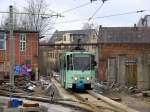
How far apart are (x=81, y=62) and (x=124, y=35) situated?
147 feet

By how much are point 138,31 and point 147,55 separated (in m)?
48.1

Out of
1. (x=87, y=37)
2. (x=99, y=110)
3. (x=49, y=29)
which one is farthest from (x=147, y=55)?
(x=87, y=37)

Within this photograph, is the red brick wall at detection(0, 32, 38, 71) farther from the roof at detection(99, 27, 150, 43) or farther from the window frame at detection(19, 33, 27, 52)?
the roof at detection(99, 27, 150, 43)

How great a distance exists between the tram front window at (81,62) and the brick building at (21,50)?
75.8 ft

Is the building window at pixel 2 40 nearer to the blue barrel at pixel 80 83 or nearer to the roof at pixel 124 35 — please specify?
the roof at pixel 124 35

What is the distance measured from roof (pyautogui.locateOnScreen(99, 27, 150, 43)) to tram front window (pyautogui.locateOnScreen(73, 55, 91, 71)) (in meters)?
42.0

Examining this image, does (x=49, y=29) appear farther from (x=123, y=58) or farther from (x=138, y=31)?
(x=123, y=58)

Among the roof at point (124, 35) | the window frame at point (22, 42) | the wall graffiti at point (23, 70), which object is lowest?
the wall graffiti at point (23, 70)

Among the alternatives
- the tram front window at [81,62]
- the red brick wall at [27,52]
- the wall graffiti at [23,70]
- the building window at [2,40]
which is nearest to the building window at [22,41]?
the red brick wall at [27,52]

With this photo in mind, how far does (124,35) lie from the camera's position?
79.0 meters

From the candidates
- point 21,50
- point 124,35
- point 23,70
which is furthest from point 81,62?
point 124,35

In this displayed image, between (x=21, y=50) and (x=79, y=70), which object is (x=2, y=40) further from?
(x=79, y=70)

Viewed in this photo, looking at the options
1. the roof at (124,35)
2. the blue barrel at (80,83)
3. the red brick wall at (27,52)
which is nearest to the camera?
the blue barrel at (80,83)

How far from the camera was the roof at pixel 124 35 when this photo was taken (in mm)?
78000
